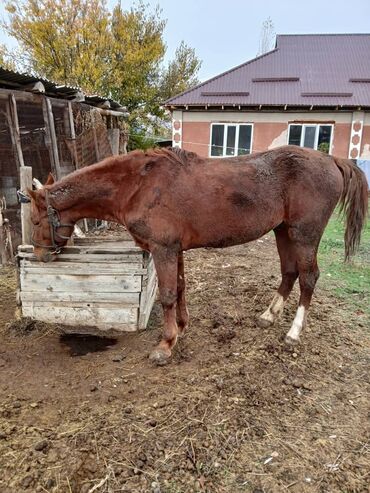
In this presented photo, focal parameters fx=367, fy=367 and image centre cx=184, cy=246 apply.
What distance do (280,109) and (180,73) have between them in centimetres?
1127

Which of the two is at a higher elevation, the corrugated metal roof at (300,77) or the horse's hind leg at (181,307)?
the corrugated metal roof at (300,77)

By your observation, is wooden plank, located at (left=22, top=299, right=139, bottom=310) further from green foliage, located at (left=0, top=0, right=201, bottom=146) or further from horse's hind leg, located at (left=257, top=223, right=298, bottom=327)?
green foliage, located at (left=0, top=0, right=201, bottom=146)

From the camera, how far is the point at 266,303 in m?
4.30

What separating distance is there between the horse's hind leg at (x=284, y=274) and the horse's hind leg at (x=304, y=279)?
0.28 metres

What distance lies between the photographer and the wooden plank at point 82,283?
3467 millimetres

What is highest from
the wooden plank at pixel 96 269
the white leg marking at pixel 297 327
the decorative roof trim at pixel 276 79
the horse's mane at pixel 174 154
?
the decorative roof trim at pixel 276 79

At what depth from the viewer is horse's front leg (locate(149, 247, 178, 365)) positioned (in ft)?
10.1

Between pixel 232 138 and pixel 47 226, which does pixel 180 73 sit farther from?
pixel 47 226

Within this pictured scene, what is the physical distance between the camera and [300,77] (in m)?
16.6

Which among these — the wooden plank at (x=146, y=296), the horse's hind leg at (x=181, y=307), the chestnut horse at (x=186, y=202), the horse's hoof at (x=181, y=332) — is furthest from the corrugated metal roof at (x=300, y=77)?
the horse's hoof at (x=181, y=332)

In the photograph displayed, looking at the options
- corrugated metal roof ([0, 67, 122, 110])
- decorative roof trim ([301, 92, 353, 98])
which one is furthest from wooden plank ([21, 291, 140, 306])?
decorative roof trim ([301, 92, 353, 98])

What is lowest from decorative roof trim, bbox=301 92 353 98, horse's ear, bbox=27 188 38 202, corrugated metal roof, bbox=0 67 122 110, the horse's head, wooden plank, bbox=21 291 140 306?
wooden plank, bbox=21 291 140 306

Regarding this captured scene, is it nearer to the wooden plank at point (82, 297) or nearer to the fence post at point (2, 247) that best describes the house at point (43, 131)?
the fence post at point (2, 247)

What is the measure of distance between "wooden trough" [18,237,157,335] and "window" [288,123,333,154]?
13.6 m
